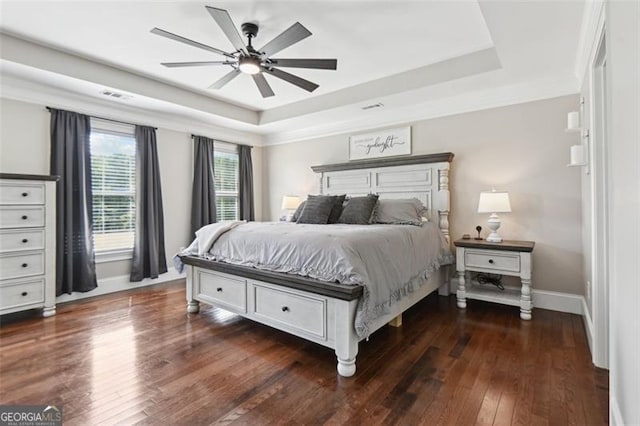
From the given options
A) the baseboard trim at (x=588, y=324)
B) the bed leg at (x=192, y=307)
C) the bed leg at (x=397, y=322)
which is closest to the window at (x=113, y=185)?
the bed leg at (x=192, y=307)

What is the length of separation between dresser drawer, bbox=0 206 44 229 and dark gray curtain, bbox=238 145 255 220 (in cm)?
291

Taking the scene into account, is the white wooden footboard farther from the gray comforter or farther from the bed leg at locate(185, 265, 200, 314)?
the gray comforter

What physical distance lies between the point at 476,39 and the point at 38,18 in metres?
3.81

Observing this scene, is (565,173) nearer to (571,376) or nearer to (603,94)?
(603,94)

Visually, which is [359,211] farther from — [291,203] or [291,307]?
[291,203]

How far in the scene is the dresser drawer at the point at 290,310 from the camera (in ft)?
7.20

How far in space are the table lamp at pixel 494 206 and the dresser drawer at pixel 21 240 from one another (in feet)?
14.9

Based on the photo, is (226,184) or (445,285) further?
(226,184)

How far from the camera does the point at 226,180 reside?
551 centimetres

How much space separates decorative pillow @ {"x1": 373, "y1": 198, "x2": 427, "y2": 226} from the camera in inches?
139

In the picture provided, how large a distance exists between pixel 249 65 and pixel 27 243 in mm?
2774

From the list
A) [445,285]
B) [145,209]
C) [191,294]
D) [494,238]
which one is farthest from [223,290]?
[494,238]

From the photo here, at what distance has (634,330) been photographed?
1.04 m

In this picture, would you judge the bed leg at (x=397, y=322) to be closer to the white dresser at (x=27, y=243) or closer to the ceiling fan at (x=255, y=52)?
the ceiling fan at (x=255, y=52)
